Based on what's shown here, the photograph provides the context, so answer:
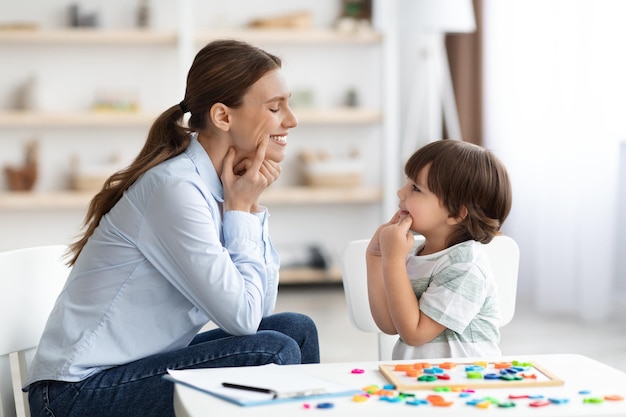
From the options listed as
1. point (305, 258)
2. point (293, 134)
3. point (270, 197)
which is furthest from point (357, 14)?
point (305, 258)

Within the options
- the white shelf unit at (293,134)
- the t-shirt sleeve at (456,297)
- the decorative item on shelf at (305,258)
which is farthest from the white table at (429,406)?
the decorative item on shelf at (305,258)

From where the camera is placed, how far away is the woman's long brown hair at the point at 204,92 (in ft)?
6.25

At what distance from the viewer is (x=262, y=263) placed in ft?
6.14

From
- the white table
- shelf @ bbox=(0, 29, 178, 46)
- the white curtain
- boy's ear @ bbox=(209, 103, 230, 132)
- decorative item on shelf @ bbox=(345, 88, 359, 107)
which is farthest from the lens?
decorative item on shelf @ bbox=(345, 88, 359, 107)

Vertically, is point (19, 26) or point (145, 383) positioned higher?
point (19, 26)

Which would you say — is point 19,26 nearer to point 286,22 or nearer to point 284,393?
point 286,22

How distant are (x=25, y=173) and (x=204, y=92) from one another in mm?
3477

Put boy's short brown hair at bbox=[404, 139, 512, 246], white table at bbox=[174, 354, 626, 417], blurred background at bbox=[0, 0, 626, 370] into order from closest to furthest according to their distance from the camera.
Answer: white table at bbox=[174, 354, 626, 417] → boy's short brown hair at bbox=[404, 139, 512, 246] → blurred background at bbox=[0, 0, 626, 370]

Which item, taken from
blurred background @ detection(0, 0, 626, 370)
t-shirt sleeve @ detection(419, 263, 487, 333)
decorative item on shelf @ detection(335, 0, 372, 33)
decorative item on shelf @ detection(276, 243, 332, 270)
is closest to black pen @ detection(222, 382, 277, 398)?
t-shirt sleeve @ detection(419, 263, 487, 333)

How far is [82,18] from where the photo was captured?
5207 millimetres

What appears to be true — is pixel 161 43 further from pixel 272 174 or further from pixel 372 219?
pixel 272 174

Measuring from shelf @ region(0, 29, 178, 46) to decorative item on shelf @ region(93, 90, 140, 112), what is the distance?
305 mm

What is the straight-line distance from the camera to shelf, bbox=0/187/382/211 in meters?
5.07

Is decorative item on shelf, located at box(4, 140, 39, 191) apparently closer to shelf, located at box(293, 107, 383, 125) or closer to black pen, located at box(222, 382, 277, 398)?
shelf, located at box(293, 107, 383, 125)
